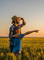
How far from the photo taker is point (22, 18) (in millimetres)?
3811

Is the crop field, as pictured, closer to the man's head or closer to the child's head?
the child's head

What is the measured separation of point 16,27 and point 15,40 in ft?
2.03

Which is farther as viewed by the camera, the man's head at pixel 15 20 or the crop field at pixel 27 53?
the man's head at pixel 15 20

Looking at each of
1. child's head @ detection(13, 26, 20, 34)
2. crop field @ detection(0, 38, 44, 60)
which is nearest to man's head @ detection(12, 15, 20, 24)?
child's head @ detection(13, 26, 20, 34)

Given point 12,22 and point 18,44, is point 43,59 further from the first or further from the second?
point 12,22

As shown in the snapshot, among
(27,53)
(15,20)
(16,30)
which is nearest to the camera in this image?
(16,30)

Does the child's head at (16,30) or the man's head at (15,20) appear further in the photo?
the man's head at (15,20)

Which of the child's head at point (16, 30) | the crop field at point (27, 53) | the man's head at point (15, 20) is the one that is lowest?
the crop field at point (27, 53)

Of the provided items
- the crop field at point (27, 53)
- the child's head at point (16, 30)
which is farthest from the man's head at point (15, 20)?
the crop field at point (27, 53)

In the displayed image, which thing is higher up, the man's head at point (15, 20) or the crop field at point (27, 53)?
the man's head at point (15, 20)

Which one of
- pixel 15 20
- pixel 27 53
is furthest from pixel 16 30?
pixel 27 53

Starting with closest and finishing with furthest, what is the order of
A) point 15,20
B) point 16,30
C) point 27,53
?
point 16,30
point 15,20
point 27,53

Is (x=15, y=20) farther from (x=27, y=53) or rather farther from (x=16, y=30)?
(x=27, y=53)

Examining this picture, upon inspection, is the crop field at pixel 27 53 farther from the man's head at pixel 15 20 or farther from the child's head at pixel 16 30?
the man's head at pixel 15 20
